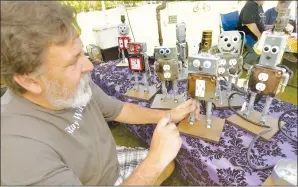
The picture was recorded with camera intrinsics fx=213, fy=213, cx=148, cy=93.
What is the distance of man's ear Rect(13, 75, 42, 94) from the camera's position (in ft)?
1.89

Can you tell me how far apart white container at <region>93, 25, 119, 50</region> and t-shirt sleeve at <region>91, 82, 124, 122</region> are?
1.56m

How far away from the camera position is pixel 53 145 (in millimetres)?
638

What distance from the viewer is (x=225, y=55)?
3.43ft

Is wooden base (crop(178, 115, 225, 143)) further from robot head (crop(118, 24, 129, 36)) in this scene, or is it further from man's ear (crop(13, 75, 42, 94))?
A: robot head (crop(118, 24, 129, 36))

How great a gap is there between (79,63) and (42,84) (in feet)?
0.41

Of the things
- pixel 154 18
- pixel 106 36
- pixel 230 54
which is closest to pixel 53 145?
pixel 230 54

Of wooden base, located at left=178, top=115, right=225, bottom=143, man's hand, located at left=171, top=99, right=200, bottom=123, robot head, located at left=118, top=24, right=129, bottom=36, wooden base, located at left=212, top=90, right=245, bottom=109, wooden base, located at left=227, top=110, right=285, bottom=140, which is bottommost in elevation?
wooden base, located at left=178, top=115, right=225, bottom=143

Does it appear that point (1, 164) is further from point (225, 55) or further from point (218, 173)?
point (225, 55)

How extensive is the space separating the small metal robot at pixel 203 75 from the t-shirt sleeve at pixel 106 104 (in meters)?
0.37

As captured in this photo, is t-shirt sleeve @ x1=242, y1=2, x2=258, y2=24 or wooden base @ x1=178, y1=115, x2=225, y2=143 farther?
t-shirt sleeve @ x1=242, y1=2, x2=258, y2=24

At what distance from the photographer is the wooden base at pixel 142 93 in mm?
1343

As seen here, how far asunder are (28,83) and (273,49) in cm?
83

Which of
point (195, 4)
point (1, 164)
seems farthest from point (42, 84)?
point (195, 4)

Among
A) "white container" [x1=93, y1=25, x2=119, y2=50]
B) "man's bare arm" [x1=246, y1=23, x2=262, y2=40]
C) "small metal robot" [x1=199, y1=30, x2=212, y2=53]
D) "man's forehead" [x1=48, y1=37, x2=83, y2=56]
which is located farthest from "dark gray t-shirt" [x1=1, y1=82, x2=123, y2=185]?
"man's bare arm" [x1=246, y1=23, x2=262, y2=40]
